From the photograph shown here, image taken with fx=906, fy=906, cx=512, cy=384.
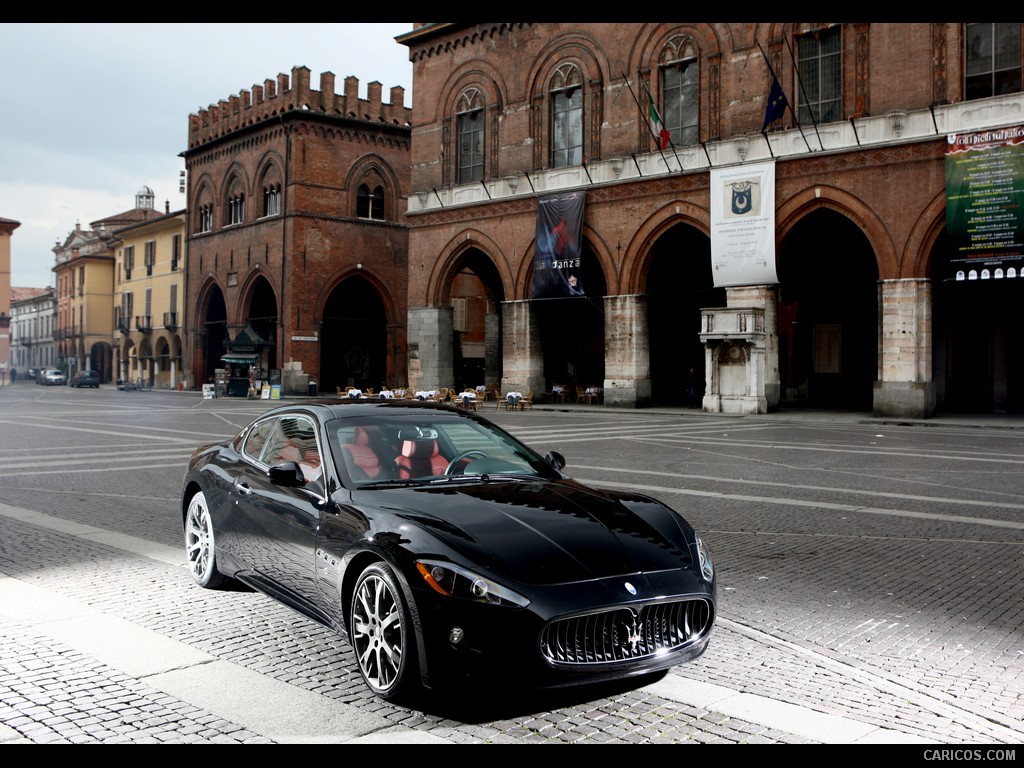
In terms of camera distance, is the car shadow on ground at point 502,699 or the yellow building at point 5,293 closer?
the car shadow on ground at point 502,699

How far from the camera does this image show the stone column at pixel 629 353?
3281 cm

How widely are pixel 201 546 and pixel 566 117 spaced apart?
31.3m

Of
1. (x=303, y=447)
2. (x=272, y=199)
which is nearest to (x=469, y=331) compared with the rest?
(x=272, y=199)

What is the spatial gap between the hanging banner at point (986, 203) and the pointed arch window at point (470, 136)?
61.8ft

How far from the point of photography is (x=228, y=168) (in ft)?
169

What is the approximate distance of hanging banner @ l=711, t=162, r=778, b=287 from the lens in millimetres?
29016

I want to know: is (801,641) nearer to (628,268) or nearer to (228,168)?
(628,268)

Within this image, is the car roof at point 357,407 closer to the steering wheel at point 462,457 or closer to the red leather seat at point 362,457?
the red leather seat at point 362,457

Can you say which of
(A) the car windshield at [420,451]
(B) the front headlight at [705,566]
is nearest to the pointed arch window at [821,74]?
(A) the car windshield at [420,451]

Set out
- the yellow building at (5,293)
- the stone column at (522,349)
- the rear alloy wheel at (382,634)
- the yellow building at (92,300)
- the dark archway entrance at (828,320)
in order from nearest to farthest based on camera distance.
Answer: the rear alloy wheel at (382,634)
the dark archway entrance at (828,320)
the stone column at (522,349)
the yellow building at (92,300)
the yellow building at (5,293)

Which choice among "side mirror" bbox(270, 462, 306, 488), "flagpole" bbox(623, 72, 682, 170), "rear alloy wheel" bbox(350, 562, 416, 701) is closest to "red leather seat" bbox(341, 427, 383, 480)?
"side mirror" bbox(270, 462, 306, 488)

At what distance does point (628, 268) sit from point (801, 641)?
2850 cm

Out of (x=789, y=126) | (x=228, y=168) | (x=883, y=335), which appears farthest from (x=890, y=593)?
(x=228, y=168)

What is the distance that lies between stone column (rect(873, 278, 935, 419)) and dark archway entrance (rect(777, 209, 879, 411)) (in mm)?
6498
